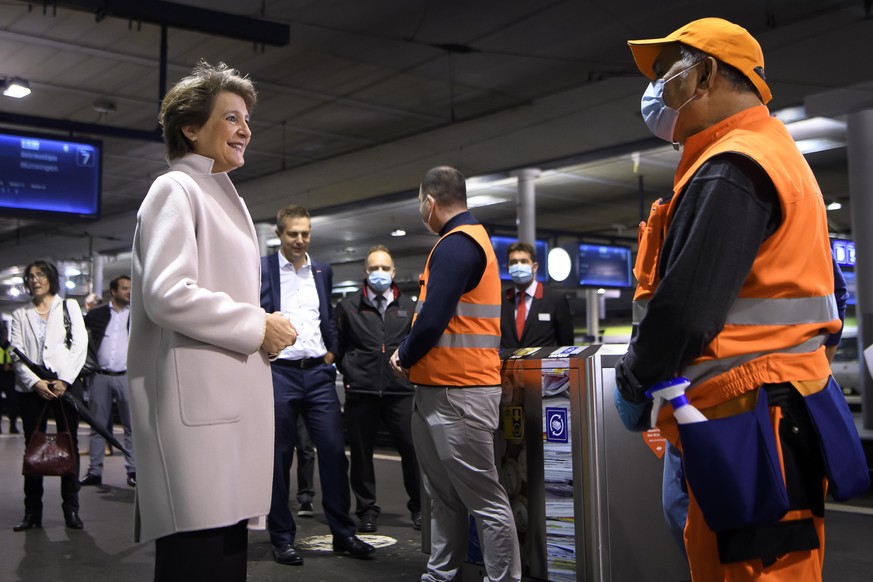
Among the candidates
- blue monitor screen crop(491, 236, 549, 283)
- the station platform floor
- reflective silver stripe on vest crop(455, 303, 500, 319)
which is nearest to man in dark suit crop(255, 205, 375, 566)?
the station platform floor

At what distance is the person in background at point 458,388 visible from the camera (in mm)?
3574

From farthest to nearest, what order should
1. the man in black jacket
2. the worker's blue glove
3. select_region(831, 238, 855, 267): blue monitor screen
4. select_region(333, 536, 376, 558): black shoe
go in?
select_region(831, 238, 855, 267): blue monitor screen < the man in black jacket < select_region(333, 536, 376, 558): black shoe < the worker's blue glove

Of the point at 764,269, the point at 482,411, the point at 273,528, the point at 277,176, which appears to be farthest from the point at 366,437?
the point at 277,176

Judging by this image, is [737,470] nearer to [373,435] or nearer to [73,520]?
[373,435]

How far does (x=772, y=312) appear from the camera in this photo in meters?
1.68

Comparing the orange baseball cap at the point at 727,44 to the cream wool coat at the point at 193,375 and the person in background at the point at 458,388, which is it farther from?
the person in background at the point at 458,388

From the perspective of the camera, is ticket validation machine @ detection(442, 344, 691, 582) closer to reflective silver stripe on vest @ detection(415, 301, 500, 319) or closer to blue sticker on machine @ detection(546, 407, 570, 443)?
blue sticker on machine @ detection(546, 407, 570, 443)

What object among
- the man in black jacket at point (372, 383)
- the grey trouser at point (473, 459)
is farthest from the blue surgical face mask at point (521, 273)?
the grey trouser at point (473, 459)

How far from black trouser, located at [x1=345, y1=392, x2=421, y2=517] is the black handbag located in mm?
1868

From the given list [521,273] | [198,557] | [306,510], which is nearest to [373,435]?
[306,510]

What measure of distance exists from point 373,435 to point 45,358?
7.64 ft

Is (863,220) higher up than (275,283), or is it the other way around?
(863,220)


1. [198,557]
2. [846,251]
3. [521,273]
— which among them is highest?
[846,251]

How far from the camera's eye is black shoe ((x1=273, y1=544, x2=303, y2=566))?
15.6 feet
